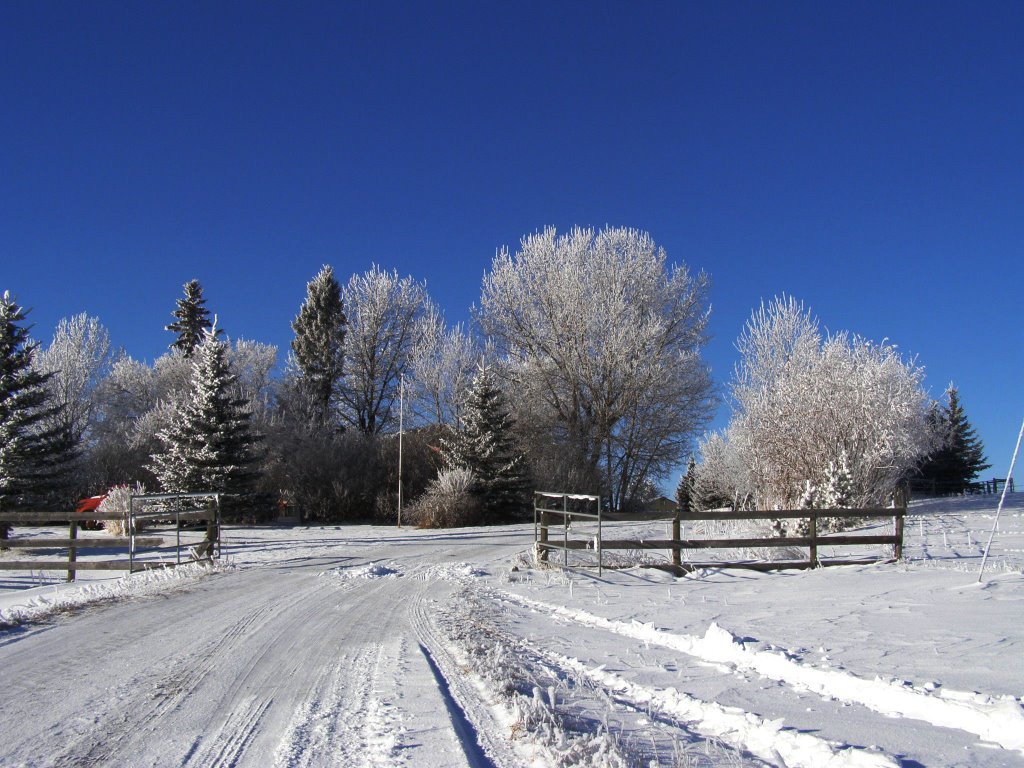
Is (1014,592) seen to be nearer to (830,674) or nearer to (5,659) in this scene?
(830,674)

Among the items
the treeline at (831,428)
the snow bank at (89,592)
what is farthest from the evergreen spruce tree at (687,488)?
the snow bank at (89,592)

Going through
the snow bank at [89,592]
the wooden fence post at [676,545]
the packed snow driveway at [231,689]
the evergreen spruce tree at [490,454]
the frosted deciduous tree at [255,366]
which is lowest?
the snow bank at [89,592]

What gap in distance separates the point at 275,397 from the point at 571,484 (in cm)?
2002

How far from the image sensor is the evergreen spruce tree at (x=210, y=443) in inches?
1126

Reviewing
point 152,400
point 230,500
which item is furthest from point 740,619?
point 152,400

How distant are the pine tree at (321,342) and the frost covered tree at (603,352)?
1140 centimetres

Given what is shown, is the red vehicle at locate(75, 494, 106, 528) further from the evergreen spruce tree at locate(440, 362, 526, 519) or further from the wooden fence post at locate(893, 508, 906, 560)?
the wooden fence post at locate(893, 508, 906, 560)

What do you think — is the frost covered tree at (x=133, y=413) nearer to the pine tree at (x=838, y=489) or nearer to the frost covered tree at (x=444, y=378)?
the frost covered tree at (x=444, y=378)

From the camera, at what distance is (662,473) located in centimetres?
3928

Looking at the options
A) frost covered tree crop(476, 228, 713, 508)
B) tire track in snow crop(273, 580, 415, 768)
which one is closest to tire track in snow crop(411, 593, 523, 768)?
tire track in snow crop(273, 580, 415, 768)

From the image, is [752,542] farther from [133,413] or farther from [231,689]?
[133,413]

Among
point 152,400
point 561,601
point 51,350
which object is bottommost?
point 561,601

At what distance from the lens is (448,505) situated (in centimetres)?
2853

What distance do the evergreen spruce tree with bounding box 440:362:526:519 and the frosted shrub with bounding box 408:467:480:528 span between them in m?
1.83
